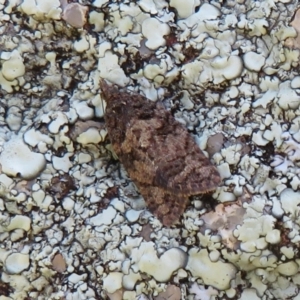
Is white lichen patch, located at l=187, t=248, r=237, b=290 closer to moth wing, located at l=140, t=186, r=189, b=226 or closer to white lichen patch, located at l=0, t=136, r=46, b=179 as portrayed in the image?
moth wing, located at l=140, t=186, r=189, b=226

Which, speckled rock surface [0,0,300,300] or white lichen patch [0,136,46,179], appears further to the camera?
white lichen patch [0,136,46,179]

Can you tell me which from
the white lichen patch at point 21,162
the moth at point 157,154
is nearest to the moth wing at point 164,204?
the moth at point 157,154

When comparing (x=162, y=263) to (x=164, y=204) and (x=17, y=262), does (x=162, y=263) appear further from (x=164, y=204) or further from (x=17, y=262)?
(x=17, y=262)

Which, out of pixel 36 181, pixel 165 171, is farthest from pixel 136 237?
pixel 36 181

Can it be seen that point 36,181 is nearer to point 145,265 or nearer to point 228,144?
point 145,265

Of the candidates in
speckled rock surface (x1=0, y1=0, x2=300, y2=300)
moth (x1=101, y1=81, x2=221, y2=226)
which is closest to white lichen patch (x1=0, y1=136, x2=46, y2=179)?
speckled rock surface (x1=0, y1=0, x2=300, y2=300)

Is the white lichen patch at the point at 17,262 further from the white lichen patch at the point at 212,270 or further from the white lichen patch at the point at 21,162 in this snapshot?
the white lichen patch at the point at 212,270
